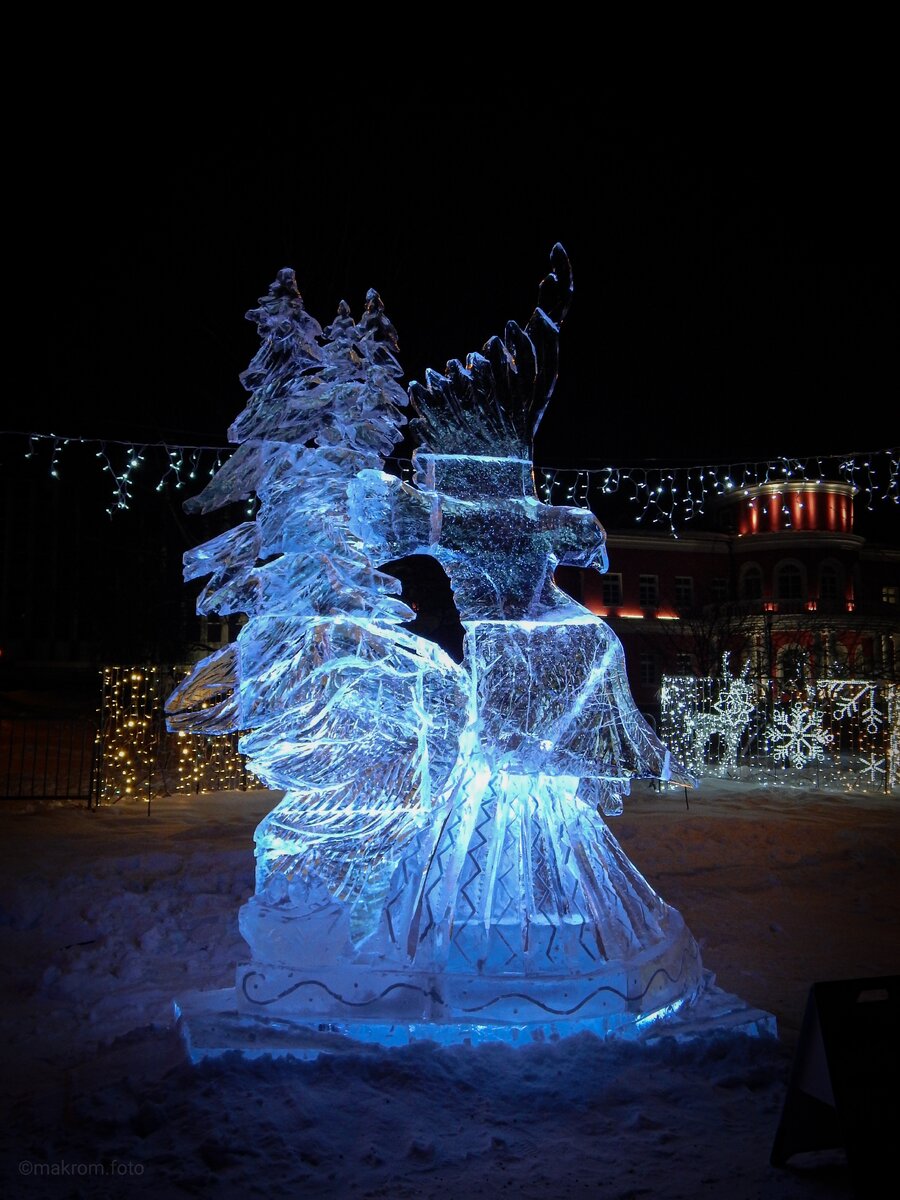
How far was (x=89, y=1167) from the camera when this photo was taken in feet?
11.1

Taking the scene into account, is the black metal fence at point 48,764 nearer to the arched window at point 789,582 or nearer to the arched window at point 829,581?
the arched window at point 789,582

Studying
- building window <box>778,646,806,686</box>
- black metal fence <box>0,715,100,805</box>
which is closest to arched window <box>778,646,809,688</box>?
building window <box>778,646,806,686</box>

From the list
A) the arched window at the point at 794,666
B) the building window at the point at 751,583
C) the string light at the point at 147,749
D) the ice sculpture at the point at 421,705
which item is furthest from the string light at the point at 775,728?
the building window at the point at 751,583

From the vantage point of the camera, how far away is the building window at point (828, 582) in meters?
37.7

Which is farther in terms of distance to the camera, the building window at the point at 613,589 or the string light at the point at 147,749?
the building window at the point at 613,589

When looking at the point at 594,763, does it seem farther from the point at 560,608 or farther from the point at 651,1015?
the point at 651,1015

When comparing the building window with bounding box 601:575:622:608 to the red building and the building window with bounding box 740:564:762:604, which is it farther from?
the building window with bounding box 740:564:762:604

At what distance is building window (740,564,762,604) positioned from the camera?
3797 cm

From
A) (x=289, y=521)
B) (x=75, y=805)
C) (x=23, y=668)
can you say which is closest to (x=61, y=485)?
(x=23, y=668)

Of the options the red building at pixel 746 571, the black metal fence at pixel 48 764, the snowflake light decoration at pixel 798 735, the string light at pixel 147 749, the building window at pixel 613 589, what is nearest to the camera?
the black metal fence at pixel 48 764

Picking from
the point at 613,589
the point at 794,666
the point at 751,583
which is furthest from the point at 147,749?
the point at 751,583

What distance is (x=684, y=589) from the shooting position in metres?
38.8

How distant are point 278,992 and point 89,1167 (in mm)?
1116

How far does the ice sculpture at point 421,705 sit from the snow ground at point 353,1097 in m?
0.36
